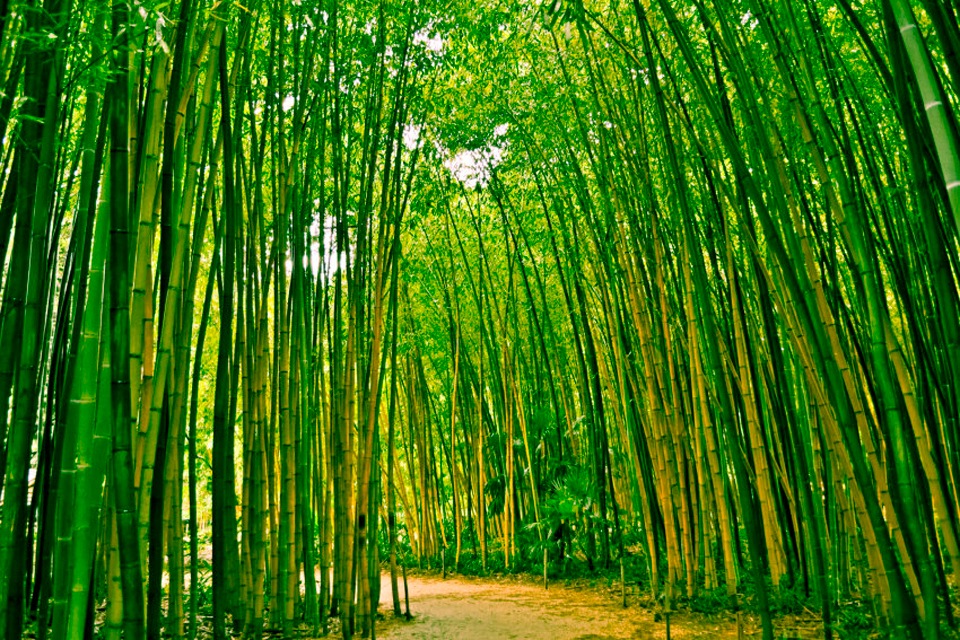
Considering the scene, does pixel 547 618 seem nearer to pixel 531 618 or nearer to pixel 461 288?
pixel 531 618

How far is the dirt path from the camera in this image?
3469 mm

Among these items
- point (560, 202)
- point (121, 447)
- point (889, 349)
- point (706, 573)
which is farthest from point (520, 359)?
point (121, 447)

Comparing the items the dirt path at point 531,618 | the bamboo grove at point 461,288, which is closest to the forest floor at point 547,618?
the dirt path at point 531,618

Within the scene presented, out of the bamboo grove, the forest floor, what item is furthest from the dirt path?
the bamboo grove

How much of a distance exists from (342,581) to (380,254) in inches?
59.8

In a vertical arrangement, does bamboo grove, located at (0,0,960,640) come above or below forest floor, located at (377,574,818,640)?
above

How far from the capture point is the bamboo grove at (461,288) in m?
1.72

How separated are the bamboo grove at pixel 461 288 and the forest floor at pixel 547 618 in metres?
0.27

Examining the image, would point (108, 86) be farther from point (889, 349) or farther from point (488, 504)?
point (488, 504)

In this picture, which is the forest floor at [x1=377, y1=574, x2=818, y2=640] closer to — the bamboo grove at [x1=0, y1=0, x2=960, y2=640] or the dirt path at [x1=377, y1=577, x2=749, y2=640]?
the dirt path at [x1=377, y1=577, x2=749, y2=640]

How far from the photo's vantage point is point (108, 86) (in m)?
1.78

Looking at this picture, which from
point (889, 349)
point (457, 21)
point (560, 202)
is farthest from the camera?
point (560, 202)

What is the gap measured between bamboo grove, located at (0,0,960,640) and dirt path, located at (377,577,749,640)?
1.04ft

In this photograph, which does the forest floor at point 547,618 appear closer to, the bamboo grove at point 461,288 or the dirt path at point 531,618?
the dirt path at point 531,618
